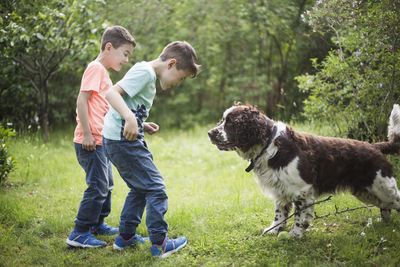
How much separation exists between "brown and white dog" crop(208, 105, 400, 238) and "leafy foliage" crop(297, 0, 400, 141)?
1.22 metres

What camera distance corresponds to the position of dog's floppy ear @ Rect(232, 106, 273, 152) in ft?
10.5

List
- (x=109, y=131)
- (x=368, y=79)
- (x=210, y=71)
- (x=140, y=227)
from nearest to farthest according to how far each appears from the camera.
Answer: (x=109, y=131), (x=140, y=227), (x=368, y=79), (x=210, y=71)

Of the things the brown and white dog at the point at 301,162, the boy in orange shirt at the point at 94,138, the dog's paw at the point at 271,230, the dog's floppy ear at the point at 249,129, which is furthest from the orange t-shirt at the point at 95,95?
the dog's paw at the point at 271,230

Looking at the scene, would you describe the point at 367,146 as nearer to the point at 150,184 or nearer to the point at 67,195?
the point at 150,184

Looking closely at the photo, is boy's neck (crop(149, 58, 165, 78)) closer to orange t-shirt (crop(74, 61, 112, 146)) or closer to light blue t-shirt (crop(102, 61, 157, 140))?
light blue t-shirt (crop(102, 61, 157, 140))

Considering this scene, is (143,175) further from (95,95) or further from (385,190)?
(385,190)

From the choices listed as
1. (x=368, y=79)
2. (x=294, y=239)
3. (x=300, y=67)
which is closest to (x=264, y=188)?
(x=294, y=239)

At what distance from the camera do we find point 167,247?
3.21 metres

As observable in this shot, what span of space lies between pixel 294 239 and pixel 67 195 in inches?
128

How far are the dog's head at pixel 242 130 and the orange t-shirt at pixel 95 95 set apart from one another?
3.67ft

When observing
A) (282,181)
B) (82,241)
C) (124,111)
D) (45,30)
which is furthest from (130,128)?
(45,30)

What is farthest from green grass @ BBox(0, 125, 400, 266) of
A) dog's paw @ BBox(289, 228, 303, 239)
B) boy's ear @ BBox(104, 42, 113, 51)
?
boy's ear @ BBox(104, 42, 113, 51)

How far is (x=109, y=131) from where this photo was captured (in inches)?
117

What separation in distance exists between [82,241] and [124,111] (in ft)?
4.91
